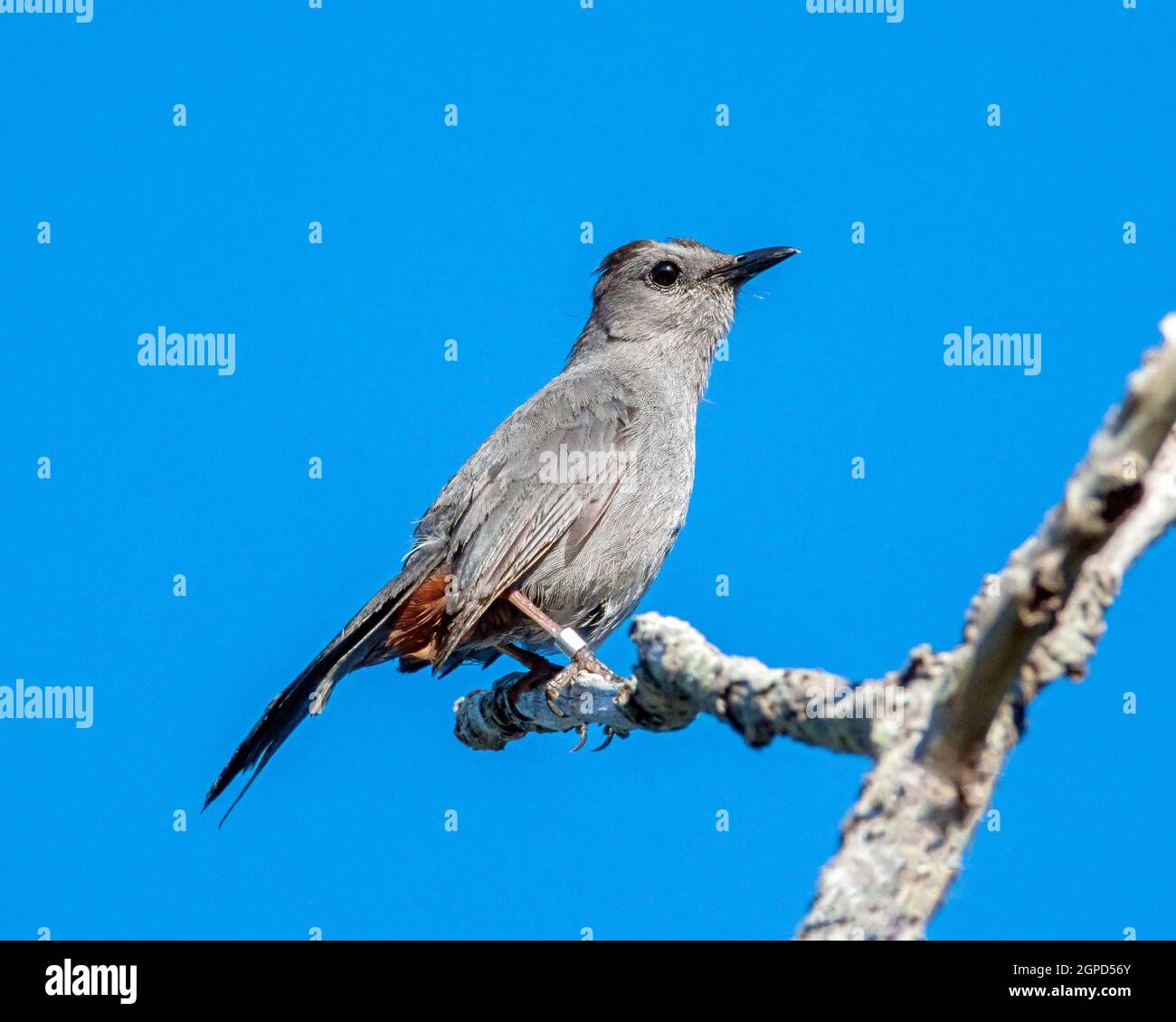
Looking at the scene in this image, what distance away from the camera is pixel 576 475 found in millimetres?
6590

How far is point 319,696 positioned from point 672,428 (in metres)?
2.28

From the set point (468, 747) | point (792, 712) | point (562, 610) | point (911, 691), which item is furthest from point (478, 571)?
point (911, 691)

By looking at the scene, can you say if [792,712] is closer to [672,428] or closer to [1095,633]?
[1095,633]

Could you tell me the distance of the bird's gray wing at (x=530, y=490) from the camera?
6297 mm

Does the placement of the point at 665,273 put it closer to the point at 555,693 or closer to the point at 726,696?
the point at 555,693

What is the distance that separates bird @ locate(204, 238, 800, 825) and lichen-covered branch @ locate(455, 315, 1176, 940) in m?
3.08

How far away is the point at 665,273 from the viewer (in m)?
7.78

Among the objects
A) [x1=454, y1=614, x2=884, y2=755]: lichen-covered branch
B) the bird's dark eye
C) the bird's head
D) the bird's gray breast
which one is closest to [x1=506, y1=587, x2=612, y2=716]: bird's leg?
the bird's gray breast

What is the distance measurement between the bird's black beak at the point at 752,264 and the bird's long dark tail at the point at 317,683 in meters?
2.66

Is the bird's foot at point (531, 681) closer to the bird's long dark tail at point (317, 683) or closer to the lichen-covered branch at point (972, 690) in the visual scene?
the bird's long dark tail at point (317, 683)

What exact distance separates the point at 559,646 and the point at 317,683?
1.13m

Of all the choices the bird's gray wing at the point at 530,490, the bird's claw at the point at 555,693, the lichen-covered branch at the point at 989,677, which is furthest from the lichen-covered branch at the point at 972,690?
the bird's gray wing at the point at 530,490

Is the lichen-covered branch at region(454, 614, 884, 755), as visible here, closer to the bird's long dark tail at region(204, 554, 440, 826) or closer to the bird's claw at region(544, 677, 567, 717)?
the bird's claw at region(544, 677, 567, 717)

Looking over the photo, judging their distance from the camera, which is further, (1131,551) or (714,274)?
(714,274)
